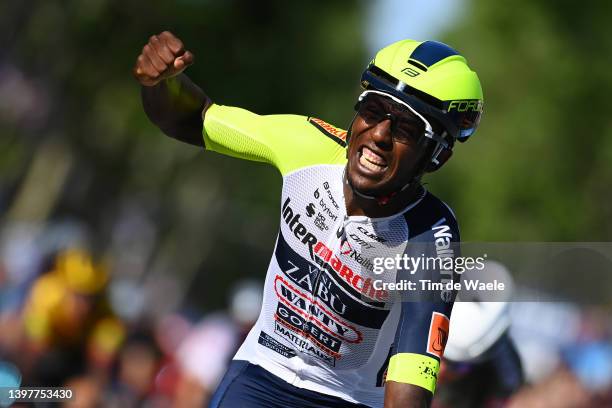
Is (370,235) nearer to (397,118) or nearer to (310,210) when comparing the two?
(310,210)

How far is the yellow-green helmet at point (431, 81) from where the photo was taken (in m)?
5.39

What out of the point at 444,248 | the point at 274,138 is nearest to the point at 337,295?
the point at 444,248

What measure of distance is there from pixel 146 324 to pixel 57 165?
14716mm

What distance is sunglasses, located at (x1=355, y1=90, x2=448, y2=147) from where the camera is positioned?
5422 millimetres

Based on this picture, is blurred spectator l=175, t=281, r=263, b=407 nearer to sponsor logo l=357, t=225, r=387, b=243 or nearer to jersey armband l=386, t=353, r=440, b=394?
sponsor logo l=357, t=225, r=387, b=243

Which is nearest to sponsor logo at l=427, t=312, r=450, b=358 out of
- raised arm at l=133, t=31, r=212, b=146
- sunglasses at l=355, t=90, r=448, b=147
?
sunglasses at l=355, t=90, r=448, b=147

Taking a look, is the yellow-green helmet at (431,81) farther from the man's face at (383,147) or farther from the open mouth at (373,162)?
the open mouth at (373,162)

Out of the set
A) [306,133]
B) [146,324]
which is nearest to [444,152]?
[306,133]

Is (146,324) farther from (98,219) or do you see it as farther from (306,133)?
(98,219)

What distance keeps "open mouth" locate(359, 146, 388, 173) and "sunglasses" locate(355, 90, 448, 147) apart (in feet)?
0.39

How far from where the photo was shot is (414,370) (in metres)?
5.12

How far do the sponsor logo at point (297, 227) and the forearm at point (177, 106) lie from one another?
0.65 metres

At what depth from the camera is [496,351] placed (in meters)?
8.24

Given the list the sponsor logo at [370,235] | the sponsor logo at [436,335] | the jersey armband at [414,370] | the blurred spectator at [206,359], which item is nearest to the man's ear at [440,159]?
the sponsor logo at [370,235]
